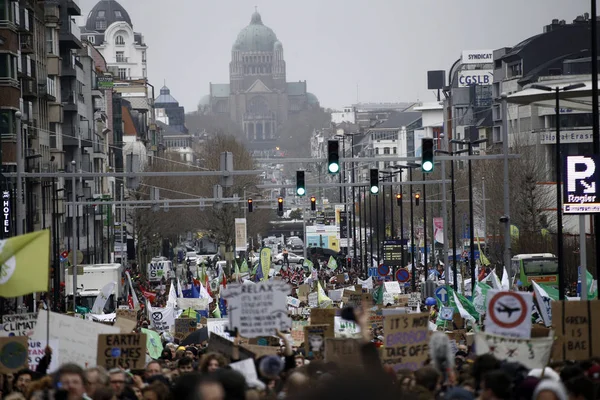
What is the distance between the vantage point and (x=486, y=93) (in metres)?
146

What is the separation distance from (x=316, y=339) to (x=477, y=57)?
5530 inches

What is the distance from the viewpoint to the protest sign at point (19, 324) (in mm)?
22266

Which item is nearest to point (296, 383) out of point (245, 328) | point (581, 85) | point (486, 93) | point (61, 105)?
point (245, 328)

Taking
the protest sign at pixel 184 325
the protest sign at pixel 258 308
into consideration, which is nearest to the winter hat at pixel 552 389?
the protest sign at pixel 258 308

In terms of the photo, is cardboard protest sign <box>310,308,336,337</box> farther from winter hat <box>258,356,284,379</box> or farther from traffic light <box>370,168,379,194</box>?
traffic light <box>370,168,379,194</box>

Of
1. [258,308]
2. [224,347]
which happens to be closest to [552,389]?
[258,308]

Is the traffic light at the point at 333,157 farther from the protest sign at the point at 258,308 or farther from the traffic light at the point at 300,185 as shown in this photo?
the protest sign at the point at 258,308

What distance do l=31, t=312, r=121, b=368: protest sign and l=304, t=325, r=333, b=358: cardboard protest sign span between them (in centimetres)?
280

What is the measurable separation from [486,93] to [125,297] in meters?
85.1

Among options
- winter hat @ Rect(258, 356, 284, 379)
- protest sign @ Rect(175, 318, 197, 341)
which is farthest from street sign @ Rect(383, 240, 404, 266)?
winter hat @ Rect(258, 356, 284, 379)

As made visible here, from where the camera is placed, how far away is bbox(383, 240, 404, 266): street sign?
74.2m

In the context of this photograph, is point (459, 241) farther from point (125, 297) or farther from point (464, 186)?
point (125, 297)

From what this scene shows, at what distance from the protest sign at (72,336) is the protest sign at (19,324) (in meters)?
2.06

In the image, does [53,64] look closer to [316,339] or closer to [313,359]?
[316,339]
